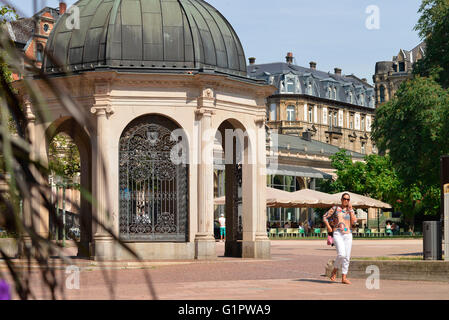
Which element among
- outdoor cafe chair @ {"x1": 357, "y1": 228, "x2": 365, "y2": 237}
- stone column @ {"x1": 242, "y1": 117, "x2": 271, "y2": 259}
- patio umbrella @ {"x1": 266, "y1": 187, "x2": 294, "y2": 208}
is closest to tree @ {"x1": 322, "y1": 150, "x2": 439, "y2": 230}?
outdoor cafe chair @ {"x1": 357, "y1": 228, "x2": 365, "y2": 237}

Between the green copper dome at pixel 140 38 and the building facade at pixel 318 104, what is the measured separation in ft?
307

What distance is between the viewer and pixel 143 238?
26.2 meters

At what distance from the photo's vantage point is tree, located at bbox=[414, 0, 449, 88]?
42375 millimetres

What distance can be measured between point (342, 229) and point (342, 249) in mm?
448

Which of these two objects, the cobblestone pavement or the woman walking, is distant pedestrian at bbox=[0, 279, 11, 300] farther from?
the woman walking

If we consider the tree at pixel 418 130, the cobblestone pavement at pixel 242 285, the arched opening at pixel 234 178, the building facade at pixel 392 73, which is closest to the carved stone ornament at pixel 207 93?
the arched opening at pixel 234 178

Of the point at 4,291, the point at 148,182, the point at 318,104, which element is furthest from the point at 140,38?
the point at 318,104

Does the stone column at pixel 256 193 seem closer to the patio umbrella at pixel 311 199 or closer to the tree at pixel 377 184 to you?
the patio umbrella at pixel 311 199

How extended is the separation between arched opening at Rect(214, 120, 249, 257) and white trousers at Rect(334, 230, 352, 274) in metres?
11.2

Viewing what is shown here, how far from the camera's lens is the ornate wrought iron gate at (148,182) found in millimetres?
26203

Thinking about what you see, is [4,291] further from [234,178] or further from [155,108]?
[234,178]
